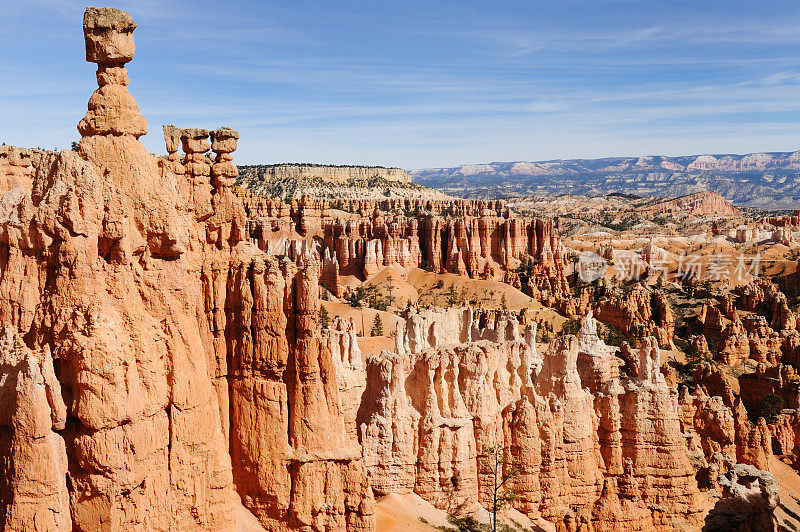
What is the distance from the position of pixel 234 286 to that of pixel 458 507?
11623 millimetres

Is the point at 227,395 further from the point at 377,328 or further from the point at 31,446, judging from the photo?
the point at 377,328

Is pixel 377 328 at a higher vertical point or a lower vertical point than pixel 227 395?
lower

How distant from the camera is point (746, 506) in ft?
69.8

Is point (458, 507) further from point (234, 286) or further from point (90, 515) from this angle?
point (90, 515)

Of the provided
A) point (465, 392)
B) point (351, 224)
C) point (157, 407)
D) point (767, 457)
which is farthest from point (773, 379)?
Answer: point (351, 224)

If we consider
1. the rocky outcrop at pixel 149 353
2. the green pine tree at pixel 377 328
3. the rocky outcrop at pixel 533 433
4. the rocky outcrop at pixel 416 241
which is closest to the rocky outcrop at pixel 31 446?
the rocky outcrop at pixel 149 353

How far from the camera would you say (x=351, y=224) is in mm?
96125

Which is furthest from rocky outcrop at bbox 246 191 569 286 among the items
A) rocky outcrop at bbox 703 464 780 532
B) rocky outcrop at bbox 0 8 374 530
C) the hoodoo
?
rocky outcrop at bbox 0 8 374 530

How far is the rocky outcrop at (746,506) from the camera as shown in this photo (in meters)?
20.7

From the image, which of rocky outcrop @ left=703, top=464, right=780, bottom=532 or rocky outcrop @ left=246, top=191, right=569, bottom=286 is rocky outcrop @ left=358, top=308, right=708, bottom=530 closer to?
rocky outcrop @ left=703, top=464, right=780, bottom=532

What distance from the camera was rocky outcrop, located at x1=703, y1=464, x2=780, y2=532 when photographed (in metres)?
20.7

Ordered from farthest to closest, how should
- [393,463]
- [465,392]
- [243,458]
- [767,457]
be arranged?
[767,457] → [465,392] → [393,463] → [243,458]

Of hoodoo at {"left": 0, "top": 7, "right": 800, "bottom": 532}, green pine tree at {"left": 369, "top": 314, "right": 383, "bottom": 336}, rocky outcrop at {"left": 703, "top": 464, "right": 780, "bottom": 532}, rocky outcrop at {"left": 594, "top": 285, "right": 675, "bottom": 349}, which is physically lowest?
rocky outcrop at {"left": 594, "top": 285, "right": 675, "bottom": 349}

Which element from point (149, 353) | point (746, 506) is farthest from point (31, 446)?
point (746, 506)
